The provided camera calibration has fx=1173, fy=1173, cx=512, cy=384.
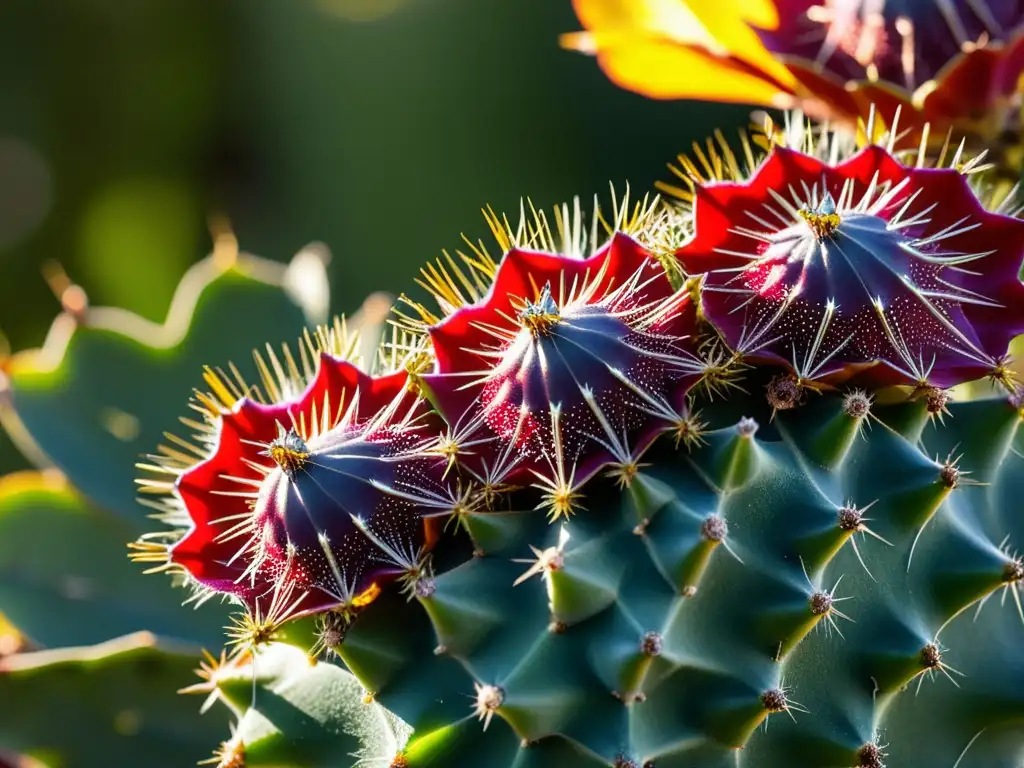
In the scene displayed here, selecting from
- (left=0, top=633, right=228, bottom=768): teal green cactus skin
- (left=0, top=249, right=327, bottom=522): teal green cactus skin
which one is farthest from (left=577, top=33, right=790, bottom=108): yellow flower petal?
(left=0, top=633, right=228, bottom=768): teal green cactus skin

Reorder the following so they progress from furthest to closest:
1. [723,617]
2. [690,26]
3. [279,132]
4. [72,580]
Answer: [279,132] → [72,580] → [690,26] → [723,617]

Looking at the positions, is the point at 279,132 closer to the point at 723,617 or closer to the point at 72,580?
the point at 72,580

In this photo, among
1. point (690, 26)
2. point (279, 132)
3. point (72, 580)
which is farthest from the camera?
point (279, 132)

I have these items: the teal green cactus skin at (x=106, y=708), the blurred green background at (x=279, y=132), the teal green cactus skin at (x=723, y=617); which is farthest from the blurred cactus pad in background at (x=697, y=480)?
the blurred green background at (x=279, y=132)

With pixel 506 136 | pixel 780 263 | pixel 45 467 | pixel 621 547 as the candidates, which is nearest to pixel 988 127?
pixel 780 263

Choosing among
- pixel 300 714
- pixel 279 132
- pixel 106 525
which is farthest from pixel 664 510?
pixel 279 132

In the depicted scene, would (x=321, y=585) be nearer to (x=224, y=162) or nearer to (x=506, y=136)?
(x=506, y=136)

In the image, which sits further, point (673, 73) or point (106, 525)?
point (106, 525)
